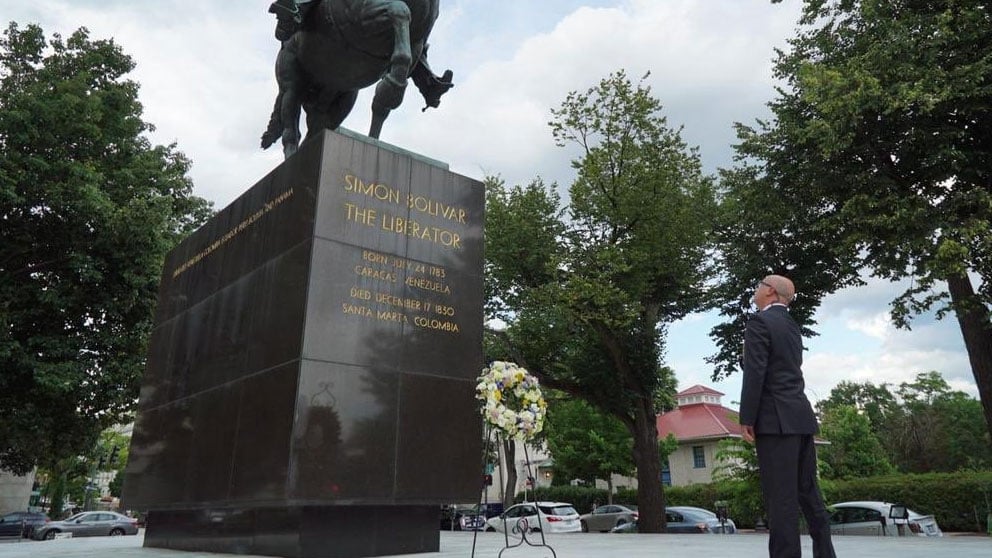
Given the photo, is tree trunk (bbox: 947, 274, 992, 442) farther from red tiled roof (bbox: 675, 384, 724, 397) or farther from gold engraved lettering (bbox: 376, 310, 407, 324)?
red tiled roof (bbox: 675, 384, 724, 397)

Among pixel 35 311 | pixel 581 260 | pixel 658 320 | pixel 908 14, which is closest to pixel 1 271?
pixel 35 311

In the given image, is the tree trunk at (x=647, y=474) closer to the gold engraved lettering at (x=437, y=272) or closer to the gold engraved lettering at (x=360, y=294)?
the gold engraved lettering at (x=437, y=272)

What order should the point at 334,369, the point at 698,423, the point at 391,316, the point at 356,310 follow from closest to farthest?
the point at 334,369 < the point at 356,310 < the point at 391,316 < the point at 698,423

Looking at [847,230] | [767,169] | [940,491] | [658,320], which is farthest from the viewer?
[940,491]

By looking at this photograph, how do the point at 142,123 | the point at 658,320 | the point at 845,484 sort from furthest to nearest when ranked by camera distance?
the point at 845,484 < the point at 658,320 < the point at 142,123

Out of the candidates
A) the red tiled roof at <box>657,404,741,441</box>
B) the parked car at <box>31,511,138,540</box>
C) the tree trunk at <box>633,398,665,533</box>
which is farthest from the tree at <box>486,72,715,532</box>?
the red tiled roof at <box>657,404,741,441</box>

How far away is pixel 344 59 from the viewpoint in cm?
916

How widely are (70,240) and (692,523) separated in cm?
2304

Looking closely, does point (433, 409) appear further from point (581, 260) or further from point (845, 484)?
point (845, 484)

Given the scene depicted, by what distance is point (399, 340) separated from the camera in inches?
294

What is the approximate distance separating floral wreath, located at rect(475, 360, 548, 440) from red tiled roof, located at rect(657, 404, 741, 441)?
47272 mm

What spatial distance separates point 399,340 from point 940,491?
1212 inches

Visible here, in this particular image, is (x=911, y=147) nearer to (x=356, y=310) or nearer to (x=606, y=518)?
(x=356, y=310)

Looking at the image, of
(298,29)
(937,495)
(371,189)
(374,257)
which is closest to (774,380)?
(374,257)
